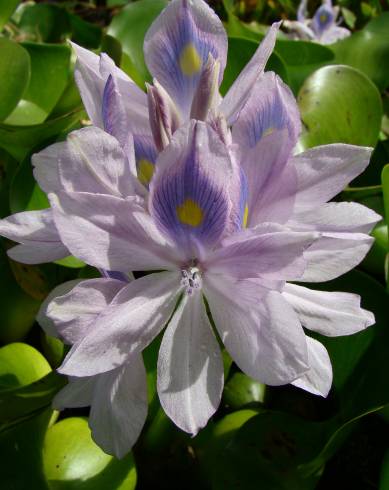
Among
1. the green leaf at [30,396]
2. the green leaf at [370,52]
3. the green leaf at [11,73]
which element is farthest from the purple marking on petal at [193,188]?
the green leaf at [370,52]

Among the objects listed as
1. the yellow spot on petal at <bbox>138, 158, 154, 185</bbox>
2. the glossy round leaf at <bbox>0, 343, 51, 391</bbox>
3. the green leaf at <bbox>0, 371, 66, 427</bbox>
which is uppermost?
the yellow spot on petal at <bbox>138, 158, 154, 185</bbox>

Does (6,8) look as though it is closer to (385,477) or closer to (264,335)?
(264,335)

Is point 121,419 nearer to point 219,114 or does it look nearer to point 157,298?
point 157,298

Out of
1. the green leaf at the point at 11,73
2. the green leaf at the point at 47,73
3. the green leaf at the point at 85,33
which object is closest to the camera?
the green leaf at the point at 11,73

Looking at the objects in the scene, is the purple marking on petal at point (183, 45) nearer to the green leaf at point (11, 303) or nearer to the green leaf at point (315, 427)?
the green leaf at point (315, 427)

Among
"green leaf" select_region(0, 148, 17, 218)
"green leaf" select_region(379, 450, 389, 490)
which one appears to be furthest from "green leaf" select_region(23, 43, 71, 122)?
"green leaf" select_region(379, 450, 389, 490)

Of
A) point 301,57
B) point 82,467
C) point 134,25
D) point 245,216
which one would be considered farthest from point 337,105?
point 82,467

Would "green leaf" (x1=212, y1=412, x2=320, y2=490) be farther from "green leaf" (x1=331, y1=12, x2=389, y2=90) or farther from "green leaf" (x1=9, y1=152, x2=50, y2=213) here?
"green leaf" (x1=331, y1=12, x2=389, y2=90)
